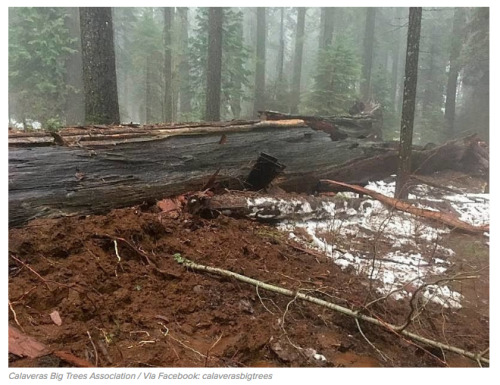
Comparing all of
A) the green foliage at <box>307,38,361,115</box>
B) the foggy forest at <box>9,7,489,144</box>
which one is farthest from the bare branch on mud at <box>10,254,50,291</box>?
the green foliage at <box>307,38,361,115</box>

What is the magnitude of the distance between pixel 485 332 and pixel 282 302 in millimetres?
1990

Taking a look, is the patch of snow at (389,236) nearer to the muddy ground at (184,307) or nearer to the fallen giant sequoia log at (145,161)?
the muddy ground at (184,307)

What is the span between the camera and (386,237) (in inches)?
205

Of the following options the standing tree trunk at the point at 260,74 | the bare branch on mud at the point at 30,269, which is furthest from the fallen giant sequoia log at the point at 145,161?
the standing tree trunk at the point at 260,74

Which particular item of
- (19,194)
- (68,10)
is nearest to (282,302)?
(19,194)

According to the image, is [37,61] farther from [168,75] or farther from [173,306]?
[173,306]

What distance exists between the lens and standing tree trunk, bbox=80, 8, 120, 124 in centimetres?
559

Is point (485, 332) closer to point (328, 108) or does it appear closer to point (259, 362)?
point (259, 362)

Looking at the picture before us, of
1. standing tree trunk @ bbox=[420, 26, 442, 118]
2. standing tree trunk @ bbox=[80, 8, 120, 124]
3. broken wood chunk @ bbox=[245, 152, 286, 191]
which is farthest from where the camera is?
standing tree trunk @ bbox=[420, 26, 442, 118]

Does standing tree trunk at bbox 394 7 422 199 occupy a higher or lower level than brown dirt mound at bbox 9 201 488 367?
higher

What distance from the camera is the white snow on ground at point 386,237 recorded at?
394cm

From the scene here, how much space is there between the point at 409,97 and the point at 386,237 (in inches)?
107

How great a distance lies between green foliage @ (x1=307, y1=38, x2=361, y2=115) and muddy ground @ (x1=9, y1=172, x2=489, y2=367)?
348 inches

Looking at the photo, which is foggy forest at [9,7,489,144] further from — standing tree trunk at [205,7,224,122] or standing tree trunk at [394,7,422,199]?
standing tree trunk at [394,7,422,199]
